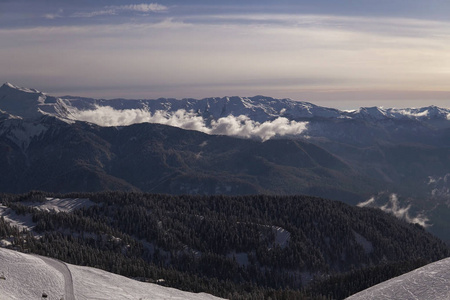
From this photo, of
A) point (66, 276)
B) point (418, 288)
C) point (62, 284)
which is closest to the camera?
point (62, 284)

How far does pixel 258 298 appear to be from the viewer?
176 m


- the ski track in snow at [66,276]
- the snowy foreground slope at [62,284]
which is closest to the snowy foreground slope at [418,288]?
the snowy foreground slope at [62,284]

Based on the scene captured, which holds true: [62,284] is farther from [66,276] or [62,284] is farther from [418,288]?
[418,288]

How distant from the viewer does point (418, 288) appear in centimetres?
12838

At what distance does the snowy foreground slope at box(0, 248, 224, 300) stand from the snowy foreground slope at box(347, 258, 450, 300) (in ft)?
180

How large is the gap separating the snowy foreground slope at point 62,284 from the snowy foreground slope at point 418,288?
5500 centimetres

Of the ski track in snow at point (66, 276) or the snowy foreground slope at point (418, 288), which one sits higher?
the snowy foreground slope at point (418, 288)

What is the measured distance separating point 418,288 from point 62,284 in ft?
324

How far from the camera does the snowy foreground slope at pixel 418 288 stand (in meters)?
123

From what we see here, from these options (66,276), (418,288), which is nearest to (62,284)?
(66,276)

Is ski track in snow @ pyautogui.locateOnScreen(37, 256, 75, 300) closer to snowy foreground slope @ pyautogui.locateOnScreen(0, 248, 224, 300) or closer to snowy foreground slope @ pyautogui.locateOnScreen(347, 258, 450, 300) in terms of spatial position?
snowy foreground slope @ pyautogui.locateOnScreen(0, 248, 224, 300)

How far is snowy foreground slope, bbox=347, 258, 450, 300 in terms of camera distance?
123000mm

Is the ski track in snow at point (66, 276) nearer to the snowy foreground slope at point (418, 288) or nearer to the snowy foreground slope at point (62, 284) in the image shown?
the snowy foreground slope at point (62, 284)

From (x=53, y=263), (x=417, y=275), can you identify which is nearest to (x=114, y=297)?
(x=53, y=263)
